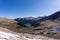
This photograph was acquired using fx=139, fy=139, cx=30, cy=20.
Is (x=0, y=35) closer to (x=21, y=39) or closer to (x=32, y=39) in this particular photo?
(x=21, y=39)

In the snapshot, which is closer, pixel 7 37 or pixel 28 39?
pixel 7 37

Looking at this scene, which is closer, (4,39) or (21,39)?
(4,39)

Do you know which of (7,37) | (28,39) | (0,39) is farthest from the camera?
(28,39)

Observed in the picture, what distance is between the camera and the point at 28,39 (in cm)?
1738

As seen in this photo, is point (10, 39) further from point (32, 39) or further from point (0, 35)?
point (32, 39)

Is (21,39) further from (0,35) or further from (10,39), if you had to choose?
(0,35)

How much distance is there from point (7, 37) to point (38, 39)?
4.46 metres

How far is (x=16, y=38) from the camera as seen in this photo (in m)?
16.4

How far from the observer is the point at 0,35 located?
1551 centimetres

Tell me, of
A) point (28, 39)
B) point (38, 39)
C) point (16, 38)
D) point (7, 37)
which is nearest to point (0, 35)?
point (7, 37)

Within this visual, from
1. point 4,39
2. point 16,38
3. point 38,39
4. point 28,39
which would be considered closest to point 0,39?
point 4,39

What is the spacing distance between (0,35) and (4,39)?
2.66ft

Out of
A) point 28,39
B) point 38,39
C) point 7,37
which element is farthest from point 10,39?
point 38,39

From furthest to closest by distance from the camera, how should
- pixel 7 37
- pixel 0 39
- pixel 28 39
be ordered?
1. pixel 28 39
2. pixel 7 37
3. pixel 0 39
